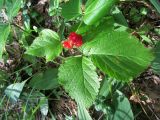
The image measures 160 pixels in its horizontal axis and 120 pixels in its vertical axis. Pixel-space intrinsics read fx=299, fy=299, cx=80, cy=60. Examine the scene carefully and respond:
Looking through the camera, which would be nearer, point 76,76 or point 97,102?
point 76,76

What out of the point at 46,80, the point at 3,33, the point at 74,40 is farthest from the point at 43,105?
the point at 74,40

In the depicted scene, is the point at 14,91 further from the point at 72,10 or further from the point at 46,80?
the point at 72,10

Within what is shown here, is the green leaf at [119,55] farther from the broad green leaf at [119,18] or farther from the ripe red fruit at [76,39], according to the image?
the broad green leaf at [119,18]

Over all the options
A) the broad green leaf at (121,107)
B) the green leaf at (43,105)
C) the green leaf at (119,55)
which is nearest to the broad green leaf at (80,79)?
the green leaf at (119,55)

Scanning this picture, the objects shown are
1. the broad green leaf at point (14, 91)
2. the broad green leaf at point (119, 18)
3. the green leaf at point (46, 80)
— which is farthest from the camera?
the broad green leaf at point (14, 91)

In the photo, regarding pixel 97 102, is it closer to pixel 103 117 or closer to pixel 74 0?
pixel 103 117

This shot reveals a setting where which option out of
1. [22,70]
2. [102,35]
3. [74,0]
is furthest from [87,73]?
[22,70]
